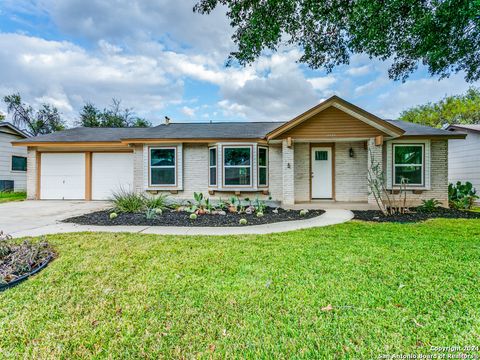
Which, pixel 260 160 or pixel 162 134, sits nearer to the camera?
pixel 260 160

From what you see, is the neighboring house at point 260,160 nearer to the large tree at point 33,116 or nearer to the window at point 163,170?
the window at point 163,170

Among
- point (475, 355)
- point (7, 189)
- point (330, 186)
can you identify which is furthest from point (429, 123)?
point (7, 189)

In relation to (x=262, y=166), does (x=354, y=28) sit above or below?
above

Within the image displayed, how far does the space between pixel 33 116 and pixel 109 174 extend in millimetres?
23622

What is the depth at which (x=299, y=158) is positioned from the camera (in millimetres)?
9594

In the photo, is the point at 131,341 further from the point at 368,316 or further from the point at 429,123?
the point at 429,123

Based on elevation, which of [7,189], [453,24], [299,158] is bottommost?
[7,189]

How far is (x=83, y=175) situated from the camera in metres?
11.2

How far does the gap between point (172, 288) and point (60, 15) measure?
11.7 m

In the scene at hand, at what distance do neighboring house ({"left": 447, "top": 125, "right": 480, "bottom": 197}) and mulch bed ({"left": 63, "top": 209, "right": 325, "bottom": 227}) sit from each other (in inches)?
353

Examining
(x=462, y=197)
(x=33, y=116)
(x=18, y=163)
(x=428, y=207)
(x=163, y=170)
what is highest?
(x=33, y=116)

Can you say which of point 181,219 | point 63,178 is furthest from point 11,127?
point 181,219

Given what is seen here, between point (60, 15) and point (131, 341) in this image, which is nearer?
point (131, 341)

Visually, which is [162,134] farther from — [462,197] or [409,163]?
[462,197]
